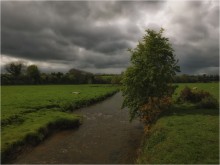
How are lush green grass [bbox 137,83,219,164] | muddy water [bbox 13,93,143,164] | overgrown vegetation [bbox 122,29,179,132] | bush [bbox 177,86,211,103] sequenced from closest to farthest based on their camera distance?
lush green grass [bbox 137,83,219,164]
muddy water [bbox 13,93,143,164]
overgrown vegetation [bbox 122,29,179,132]
bush [bbox 177,86,211,103]

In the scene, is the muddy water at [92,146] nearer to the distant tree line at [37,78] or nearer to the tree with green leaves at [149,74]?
the tree with green leaves at [149,74]

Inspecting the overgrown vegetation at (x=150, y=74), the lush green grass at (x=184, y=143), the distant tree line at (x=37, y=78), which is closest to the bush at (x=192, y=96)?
the overgrown vegetation at (x=150, y=74)

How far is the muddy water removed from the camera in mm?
21016

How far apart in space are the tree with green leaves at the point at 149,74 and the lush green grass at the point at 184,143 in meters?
7.25

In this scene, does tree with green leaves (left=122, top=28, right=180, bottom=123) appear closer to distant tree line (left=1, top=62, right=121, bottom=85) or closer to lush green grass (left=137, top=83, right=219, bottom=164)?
lush green grass (left=137, top=83, right=219, bottom=164)

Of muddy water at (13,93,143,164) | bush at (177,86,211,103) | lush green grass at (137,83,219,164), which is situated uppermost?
bush at (177,86,211,103)

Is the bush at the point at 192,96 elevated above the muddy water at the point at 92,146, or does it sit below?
above

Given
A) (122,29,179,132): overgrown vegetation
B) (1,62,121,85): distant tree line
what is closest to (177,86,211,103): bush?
(122,29,179,132): overgrown vegetation

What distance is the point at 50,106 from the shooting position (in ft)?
141

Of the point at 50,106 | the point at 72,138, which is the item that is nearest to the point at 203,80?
the point at 50,106

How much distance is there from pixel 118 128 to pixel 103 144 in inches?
280

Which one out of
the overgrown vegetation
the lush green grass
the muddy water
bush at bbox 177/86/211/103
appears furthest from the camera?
bush at bbox 177/86/211/103

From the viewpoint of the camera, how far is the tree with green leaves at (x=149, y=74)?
30.4m

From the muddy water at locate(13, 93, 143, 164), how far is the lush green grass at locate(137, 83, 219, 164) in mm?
3370
